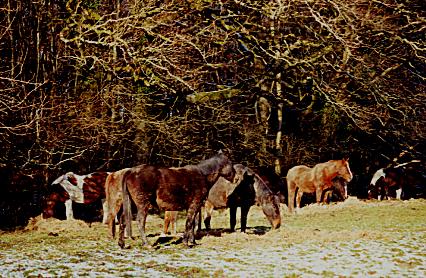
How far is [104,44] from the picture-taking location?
16.1m

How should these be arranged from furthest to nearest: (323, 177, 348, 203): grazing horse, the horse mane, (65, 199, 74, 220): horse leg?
(323, 177, 348, 203): grazing horse, (65, 199, 74, 220): horse leg, the horse mane

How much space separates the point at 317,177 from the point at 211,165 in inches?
386

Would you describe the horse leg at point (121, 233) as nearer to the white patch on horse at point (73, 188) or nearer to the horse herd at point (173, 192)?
the horse herd at point (173, 192)

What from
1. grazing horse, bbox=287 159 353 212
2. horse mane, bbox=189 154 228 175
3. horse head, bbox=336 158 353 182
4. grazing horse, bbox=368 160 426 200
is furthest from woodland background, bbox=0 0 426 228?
horse mane, bbox=189 154 228 175

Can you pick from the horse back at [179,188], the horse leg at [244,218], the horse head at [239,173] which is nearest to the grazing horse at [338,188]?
the horse leg at [244,218]

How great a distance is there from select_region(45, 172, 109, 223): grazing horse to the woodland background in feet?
2.55

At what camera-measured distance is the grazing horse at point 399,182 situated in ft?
84.1

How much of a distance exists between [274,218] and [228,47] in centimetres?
1121

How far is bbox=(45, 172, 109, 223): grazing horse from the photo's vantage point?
18.9 metres

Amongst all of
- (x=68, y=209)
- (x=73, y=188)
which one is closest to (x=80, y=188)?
(x=73, y=188)

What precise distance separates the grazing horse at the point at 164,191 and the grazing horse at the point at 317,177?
31.8 ft

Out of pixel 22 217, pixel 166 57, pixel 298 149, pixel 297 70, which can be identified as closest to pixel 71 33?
pixel 166 57

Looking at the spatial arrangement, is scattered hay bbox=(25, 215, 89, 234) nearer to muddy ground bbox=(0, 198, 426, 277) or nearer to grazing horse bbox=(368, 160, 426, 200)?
muddy ground bbox=(0, 198, 426, 277)

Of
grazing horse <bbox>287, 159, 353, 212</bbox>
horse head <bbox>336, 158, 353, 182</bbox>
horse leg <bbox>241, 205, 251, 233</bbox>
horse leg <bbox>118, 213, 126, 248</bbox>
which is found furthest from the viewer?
horse head <bbox>336, 158, 353, 182</bbox>
